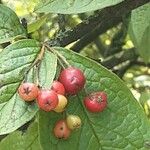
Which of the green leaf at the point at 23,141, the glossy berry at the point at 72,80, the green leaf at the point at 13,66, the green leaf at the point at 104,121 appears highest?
the green leaf at the point at 13,66

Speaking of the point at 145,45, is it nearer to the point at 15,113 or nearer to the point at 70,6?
the point at 70,6

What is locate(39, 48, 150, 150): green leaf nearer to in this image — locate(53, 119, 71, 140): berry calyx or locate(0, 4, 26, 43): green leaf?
locate(53, 119, 71, 140): berry calyx

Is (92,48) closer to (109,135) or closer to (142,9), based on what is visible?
(142,9)

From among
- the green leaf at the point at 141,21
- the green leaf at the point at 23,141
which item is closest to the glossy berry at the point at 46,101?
the green leaf at the point at 23,141

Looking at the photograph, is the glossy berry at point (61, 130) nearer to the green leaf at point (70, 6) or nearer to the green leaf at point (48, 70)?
the green leaf at point (48, 70)

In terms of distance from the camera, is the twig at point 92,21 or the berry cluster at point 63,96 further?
the twig at point 92,21

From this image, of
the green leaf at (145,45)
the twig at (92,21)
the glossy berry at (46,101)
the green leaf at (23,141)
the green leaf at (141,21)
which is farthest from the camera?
the green leaf at (145,45)

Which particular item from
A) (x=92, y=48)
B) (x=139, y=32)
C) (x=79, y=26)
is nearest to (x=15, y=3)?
(x=139, y=32)
